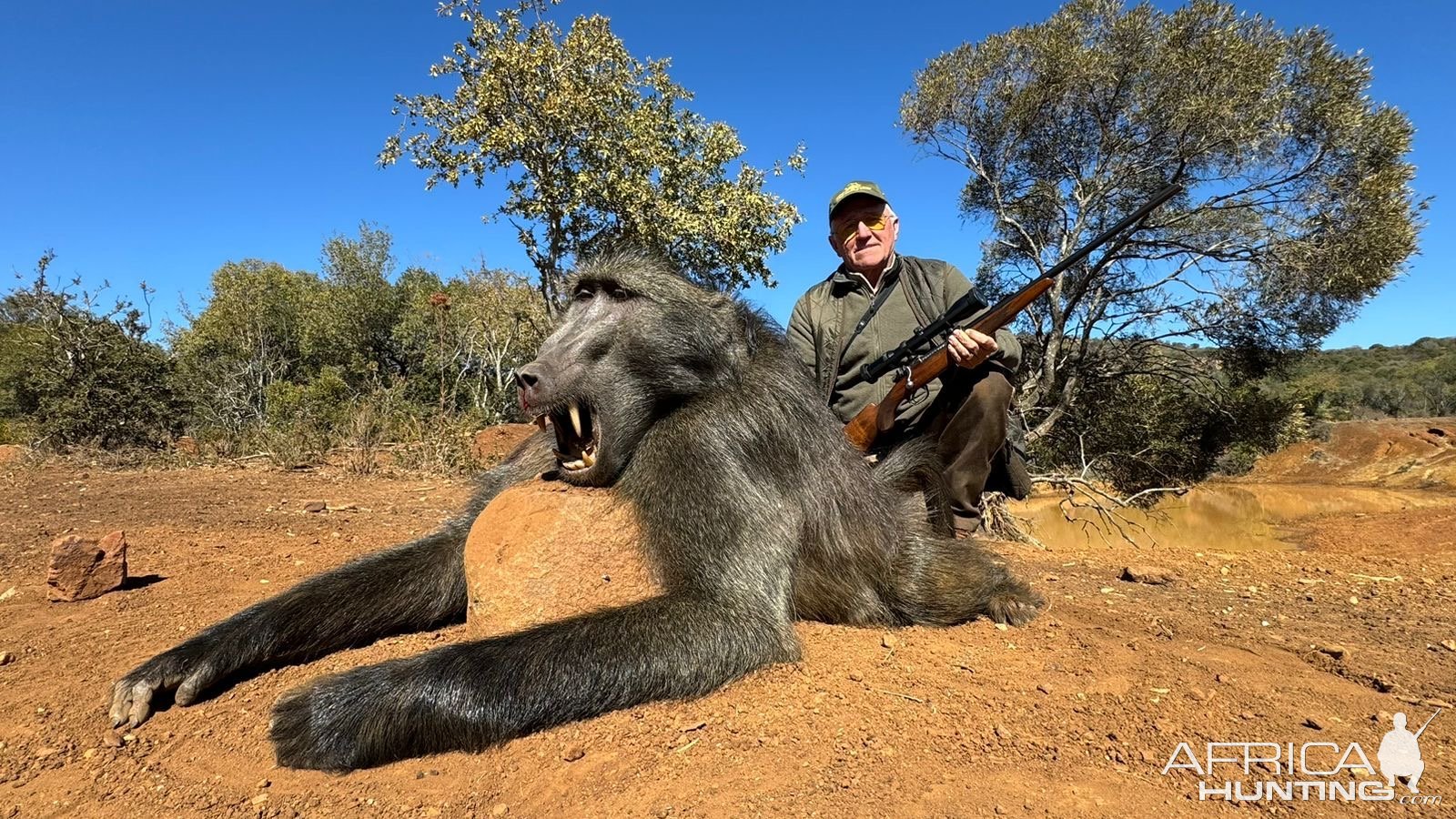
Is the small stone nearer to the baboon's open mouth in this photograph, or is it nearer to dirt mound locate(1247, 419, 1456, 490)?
the baboon's open mouth

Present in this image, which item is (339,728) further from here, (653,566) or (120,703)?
(653,566)

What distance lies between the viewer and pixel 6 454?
9.47m

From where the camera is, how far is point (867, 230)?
4.32 metres

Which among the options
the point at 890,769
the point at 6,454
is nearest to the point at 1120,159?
the point at 890,769

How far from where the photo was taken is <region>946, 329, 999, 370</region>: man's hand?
12.0 feet

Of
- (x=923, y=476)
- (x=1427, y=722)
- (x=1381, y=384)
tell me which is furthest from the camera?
(x=1381, y=384)

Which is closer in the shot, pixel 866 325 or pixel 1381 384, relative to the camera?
pixel 866 325

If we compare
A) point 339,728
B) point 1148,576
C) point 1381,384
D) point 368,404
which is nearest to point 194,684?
point 339,728

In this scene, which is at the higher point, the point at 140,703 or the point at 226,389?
the point at 226,389

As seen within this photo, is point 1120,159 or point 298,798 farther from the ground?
point 1120,159

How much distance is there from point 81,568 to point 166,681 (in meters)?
1.44

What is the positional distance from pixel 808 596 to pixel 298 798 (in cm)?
184

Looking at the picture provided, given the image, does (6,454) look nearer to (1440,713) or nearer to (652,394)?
(652,394)

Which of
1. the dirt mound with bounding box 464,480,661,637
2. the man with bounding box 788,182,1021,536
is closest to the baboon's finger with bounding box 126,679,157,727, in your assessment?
the dirt mound with bounding box 464,480,661,637
